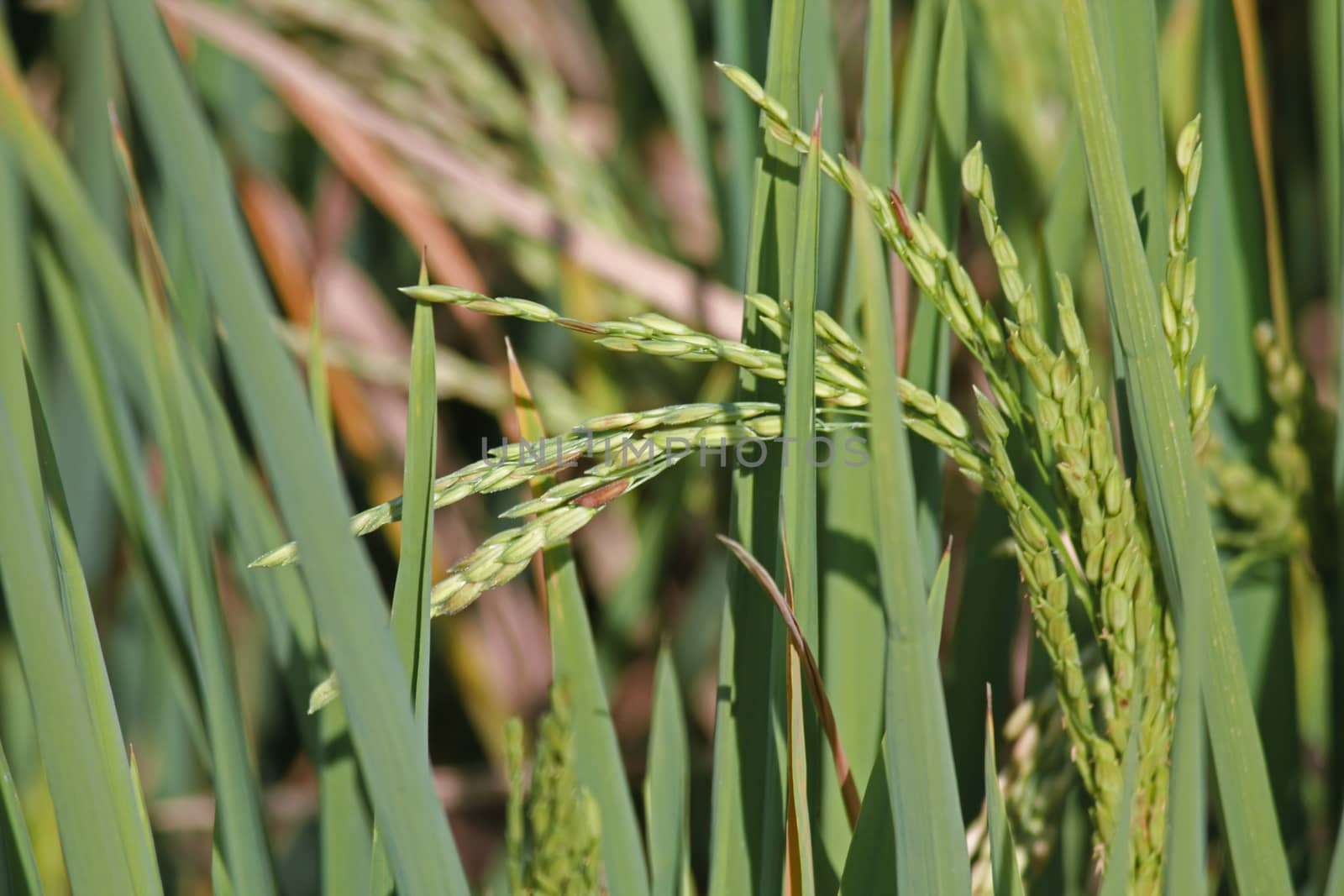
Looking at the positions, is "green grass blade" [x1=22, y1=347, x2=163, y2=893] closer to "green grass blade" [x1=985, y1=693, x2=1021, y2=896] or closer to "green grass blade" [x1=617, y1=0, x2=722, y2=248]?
"green grass blade" [x1=985, y1=693, x2=1021, y2=896]

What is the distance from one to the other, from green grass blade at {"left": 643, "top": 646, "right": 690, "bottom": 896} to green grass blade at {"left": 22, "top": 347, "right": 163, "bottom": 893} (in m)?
0.22

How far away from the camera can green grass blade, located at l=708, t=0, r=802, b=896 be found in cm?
44

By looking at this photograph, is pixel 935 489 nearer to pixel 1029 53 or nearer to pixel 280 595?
pixel 280 595

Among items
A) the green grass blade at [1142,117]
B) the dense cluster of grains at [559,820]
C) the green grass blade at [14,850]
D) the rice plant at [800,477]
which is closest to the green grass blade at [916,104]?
the rice plant at [800,477]

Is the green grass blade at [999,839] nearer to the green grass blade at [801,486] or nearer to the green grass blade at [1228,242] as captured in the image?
the green grass blade at [801,486]

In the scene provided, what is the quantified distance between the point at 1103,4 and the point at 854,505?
252 mm

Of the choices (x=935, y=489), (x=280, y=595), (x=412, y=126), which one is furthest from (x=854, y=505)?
(x=412, y=126)

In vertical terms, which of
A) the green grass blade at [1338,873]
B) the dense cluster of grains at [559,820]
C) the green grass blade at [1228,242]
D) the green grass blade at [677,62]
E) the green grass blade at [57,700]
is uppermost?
the green grass blade at [677,62]

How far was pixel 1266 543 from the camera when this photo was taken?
58cm

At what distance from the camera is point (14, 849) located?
1.50ft

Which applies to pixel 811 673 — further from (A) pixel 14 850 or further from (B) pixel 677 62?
(B) pixel 677 62

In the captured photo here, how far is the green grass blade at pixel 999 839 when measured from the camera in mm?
392

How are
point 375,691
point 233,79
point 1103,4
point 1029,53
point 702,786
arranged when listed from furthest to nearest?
point 233,79, point 702,786, point 1029,53, point 1103,4, point 375,691

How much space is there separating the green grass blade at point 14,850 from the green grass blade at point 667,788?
0.90 ft
